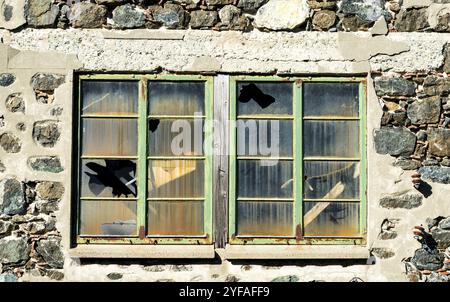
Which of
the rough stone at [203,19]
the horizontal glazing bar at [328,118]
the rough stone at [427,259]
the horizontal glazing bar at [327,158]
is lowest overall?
the rough stone at [427,259]

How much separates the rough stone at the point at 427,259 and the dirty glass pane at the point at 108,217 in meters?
2.26

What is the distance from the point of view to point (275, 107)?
6461mm

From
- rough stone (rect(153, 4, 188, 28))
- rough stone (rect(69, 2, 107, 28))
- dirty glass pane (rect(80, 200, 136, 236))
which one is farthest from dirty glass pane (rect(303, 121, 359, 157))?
rough stone (rect(69, 2, 107, 28))

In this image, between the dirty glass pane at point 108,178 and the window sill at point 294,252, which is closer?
the window sill at point 294,252

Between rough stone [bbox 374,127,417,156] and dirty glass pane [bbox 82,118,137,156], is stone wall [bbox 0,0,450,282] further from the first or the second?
dirty glass pane [bbox 82,118,137,156]

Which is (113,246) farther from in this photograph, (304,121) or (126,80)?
(304,121)

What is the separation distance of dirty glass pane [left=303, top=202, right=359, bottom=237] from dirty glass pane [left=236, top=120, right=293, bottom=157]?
0.49 meters

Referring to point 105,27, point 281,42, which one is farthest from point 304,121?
point 105,27

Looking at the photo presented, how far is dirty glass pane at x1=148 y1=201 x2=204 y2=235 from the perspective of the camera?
641 centimetres

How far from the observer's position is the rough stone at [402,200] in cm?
636

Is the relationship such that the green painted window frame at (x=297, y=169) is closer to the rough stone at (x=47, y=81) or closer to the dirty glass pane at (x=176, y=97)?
the dirty glass pane at (x=176, y=97)

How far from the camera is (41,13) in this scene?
6441 millimetres

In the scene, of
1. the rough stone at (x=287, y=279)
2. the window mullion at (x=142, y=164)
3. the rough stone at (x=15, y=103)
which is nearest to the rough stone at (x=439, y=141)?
the rough stone at (x=287, y=279)
